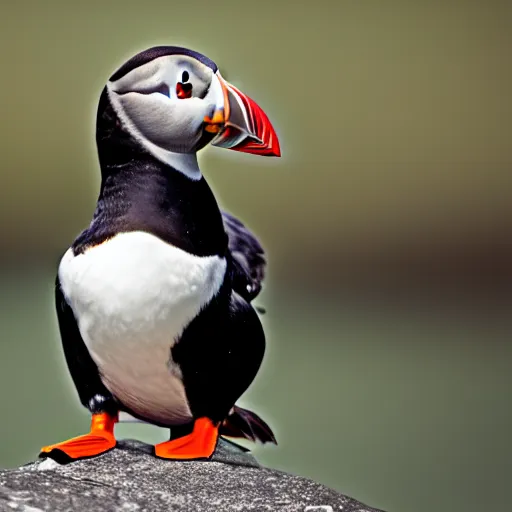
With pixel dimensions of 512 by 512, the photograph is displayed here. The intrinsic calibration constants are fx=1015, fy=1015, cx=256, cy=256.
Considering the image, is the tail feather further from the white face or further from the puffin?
the white face

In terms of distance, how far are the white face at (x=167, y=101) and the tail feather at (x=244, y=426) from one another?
35 centimetres

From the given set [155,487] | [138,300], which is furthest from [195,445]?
[138,300]

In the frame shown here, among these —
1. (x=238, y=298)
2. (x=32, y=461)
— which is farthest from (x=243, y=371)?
(x=32, y=461)

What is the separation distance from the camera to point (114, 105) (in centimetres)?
116

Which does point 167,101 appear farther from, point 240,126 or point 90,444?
point 90,444

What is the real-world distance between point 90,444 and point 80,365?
9cm

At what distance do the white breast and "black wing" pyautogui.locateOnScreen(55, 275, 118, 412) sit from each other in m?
0.02

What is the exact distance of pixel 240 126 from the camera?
3.83 ft

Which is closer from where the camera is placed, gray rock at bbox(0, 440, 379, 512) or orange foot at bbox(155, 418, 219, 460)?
gray rock at bbox(0, 440, 379, 512)

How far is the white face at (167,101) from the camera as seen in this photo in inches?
44.8

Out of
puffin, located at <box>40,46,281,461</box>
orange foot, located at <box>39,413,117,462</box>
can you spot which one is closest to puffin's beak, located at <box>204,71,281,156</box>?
puffin, located at <box>40,46,281,461</box>

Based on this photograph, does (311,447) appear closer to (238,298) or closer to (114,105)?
(238,298)

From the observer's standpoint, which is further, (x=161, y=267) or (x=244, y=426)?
(x=244, y=426)

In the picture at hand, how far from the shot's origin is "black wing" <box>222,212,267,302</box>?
1245 mm
